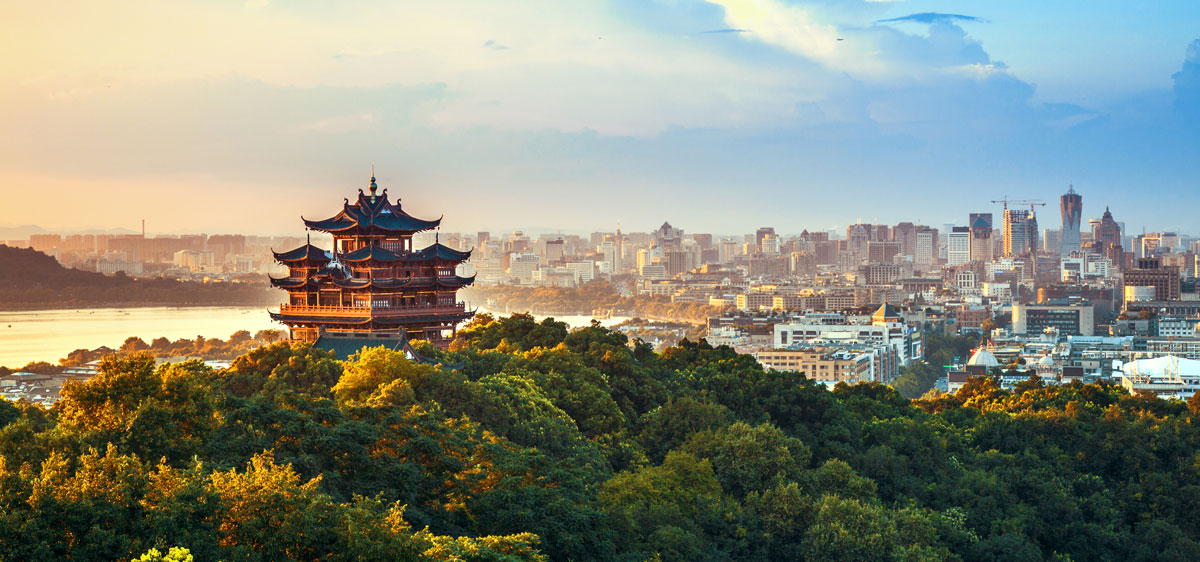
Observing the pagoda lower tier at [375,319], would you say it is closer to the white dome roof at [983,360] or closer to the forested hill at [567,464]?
the forested hill at [567,464]

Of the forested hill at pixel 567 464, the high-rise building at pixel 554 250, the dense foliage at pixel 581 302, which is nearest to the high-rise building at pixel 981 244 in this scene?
the high-rise building at pixel 554 250

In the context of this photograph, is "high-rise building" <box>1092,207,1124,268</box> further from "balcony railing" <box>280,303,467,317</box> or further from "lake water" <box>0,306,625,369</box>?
"balcony railing" <box>280,303,467,317</box>

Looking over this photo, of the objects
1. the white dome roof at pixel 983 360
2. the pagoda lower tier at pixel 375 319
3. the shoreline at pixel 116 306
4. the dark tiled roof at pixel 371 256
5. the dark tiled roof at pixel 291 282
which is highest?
the dark tiled roof at pixel 371 256

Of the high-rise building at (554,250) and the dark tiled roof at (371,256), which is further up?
the high-rise building at (554,250)

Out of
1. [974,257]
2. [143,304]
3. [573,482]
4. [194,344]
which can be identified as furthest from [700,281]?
[573,482]

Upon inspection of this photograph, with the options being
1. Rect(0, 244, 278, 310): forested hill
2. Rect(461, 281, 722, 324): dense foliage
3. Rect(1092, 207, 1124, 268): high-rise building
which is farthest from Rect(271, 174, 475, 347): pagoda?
Rect(1092, 207, 1124, 268): high-rise building

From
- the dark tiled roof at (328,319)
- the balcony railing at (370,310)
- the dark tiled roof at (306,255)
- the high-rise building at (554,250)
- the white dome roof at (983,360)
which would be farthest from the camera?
the high-rise building at (554,250)
